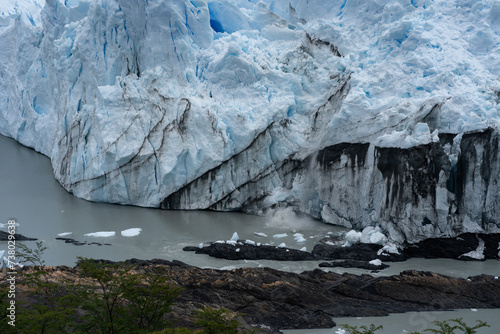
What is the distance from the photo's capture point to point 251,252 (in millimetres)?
10289

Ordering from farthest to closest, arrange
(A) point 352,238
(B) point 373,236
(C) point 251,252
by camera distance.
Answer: (A) point 352,238 < (B) point 373,236 < (C) point 251,252

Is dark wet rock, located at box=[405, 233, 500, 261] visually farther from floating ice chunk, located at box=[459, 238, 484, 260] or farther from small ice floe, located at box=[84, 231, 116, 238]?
small ice floe, located at box=[84, 231, 116, 238]

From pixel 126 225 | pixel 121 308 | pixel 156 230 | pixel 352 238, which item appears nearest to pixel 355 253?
pixel 352 238

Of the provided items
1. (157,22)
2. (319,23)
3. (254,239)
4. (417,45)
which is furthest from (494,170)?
(157,22)

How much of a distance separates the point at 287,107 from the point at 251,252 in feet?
16.5

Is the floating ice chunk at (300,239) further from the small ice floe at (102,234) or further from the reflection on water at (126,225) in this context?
the small ice floe at (102,234)

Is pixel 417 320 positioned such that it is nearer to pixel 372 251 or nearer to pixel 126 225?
pixel 372 251

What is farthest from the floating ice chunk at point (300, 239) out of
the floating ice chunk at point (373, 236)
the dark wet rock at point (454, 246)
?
the dark wet rock at point (454, 246)

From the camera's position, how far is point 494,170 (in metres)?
10.5

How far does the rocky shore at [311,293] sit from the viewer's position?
7098mm

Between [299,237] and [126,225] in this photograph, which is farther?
Result: [126,225]

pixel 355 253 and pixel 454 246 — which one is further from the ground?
pixel 454 246

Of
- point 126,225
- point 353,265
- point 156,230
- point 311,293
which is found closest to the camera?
point 311,293

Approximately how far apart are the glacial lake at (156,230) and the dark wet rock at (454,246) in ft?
1.03
